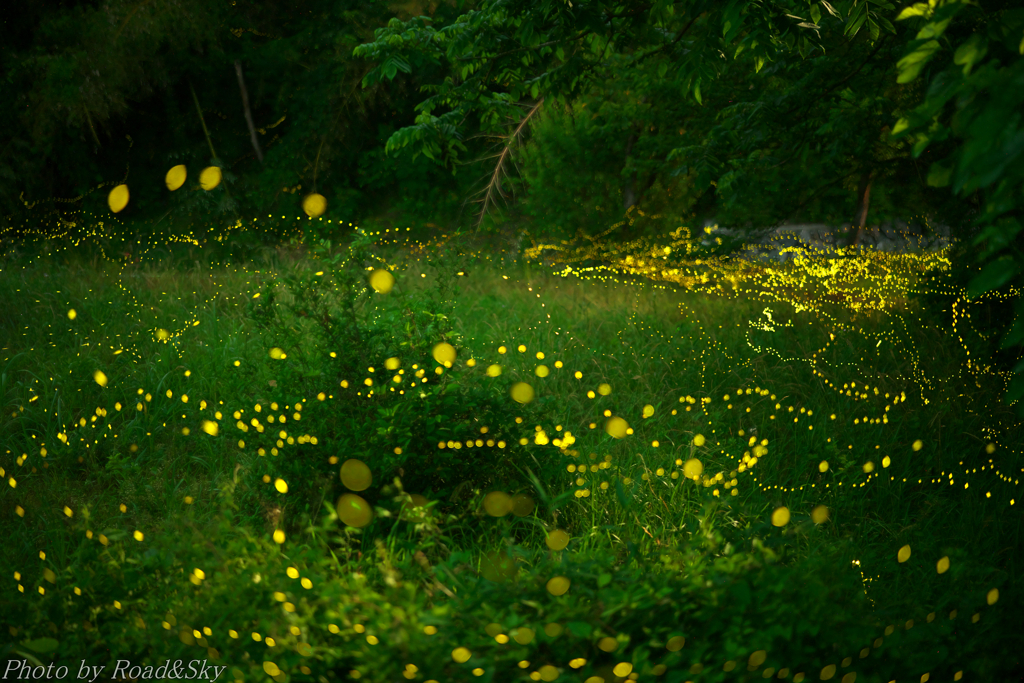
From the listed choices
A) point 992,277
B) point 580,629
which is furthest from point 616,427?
point 992,277

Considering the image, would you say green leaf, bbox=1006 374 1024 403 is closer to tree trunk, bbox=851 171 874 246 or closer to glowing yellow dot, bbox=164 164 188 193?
glowing yellow dot, bbox=164 164 188 193

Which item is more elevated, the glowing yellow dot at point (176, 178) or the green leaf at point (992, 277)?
the green leaf at point (992, 277)

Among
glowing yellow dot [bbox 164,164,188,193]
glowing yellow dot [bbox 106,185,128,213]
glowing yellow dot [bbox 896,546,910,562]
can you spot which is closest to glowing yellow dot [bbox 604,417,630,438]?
glowing yellow dot [bbox 896,546,910,562]

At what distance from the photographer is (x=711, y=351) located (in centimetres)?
476

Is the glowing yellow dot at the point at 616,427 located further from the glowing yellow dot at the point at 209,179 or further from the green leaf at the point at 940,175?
the glowing yellow dot at the point at 209,179

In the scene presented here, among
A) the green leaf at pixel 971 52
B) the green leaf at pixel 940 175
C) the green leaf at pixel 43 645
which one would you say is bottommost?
the green leaf at pixel 43 645

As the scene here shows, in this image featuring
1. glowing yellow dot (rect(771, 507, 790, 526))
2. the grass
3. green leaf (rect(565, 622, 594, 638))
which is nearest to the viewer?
green leaf (rect(565, 622, 594, 638))

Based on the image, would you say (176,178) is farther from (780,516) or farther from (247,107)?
(247,107)

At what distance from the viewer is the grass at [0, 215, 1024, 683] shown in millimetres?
1984

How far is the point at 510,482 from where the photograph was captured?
3186 millimetres

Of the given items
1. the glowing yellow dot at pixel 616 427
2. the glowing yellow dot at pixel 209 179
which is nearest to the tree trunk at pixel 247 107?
the glowing yellow dot at pixel 209 179

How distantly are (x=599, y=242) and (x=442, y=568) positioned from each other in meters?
6.36

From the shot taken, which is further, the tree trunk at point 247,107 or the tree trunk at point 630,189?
the tree trunk at point 247,107

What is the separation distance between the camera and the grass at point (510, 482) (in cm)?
198
